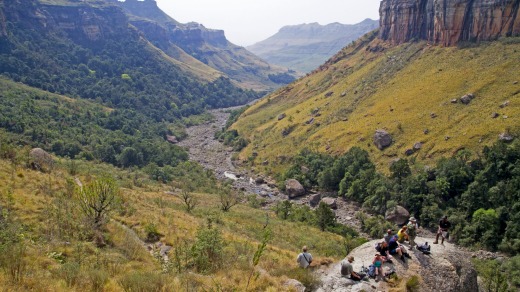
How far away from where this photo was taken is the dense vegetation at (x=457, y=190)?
48.2 meters

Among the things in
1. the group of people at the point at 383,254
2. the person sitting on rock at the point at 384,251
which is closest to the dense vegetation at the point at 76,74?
the group of people at the point at 383,254

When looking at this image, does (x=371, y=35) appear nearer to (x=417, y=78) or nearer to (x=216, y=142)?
(x=417, y=78)

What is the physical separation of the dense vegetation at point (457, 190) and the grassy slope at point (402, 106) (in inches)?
207

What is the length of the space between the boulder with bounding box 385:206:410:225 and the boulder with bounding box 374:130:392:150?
20.6 meters

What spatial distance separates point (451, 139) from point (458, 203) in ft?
54.5

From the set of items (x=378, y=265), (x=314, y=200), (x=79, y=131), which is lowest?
(x=314, y=200)

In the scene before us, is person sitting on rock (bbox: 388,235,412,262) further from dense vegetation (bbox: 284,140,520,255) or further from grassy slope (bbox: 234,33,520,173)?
grassy slope (bbox: 234,33,520,173)

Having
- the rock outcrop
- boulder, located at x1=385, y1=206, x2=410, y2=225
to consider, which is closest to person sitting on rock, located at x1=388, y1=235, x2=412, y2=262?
the rock outcrop

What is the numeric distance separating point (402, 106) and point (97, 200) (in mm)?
76758

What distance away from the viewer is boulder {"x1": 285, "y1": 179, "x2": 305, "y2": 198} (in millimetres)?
75438

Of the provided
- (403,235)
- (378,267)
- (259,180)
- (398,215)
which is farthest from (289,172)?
(378,267)

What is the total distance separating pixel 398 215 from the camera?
189 feet

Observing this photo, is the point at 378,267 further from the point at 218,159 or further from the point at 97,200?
the point at 218,159

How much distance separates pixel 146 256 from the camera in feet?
69.4
